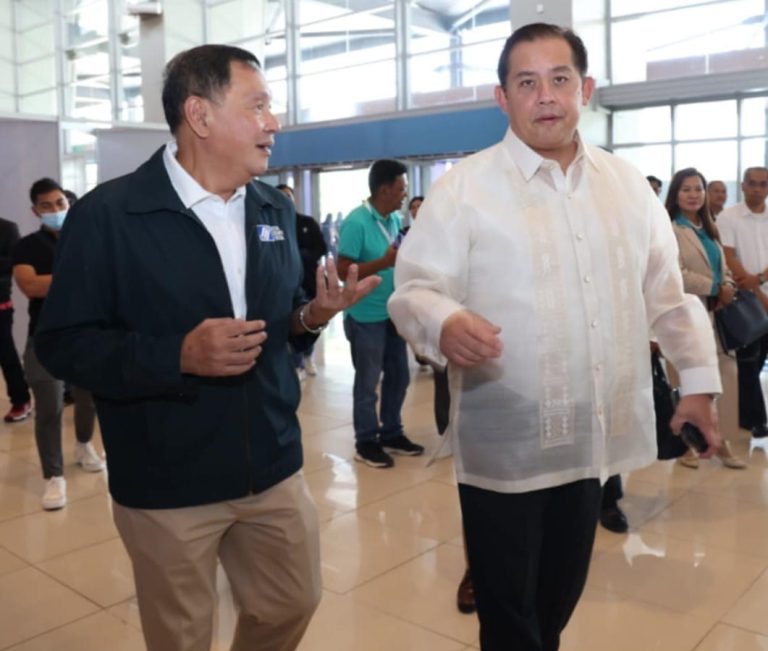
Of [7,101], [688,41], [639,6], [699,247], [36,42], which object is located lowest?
[699,247]

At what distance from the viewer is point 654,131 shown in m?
10.8

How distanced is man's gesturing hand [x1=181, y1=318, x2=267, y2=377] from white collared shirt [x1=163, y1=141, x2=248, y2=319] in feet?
0.67

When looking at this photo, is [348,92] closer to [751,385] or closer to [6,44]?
[6,44]

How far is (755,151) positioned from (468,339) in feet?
32.4

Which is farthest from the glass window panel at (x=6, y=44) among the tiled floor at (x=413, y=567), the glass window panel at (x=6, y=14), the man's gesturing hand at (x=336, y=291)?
the man's gesturing hand at (x=336, y=291)

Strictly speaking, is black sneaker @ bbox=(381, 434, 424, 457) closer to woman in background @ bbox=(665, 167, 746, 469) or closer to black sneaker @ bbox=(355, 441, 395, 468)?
black sneaker @ bbox=(355, 441, 395, 468)

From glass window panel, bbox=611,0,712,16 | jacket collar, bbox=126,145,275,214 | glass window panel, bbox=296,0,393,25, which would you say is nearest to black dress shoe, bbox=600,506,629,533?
jacket collar, bbox=126,145,275,214

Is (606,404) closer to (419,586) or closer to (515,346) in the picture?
(515,346)

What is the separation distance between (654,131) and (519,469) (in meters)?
10.1

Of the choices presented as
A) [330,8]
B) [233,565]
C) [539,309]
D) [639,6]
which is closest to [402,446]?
[233,565]

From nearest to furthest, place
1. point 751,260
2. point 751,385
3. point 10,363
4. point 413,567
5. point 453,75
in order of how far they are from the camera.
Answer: point 413,567 → point 751,385 → point 751,260 → point 10,363 → point 453,75

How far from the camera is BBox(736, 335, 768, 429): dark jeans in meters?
4.88

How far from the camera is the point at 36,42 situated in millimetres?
18797

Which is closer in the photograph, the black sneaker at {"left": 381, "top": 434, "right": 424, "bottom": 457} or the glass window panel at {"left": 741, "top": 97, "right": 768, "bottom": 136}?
the black sneaker at {"left": 381, "top": 434, "right": 424, "bottom": 457}
